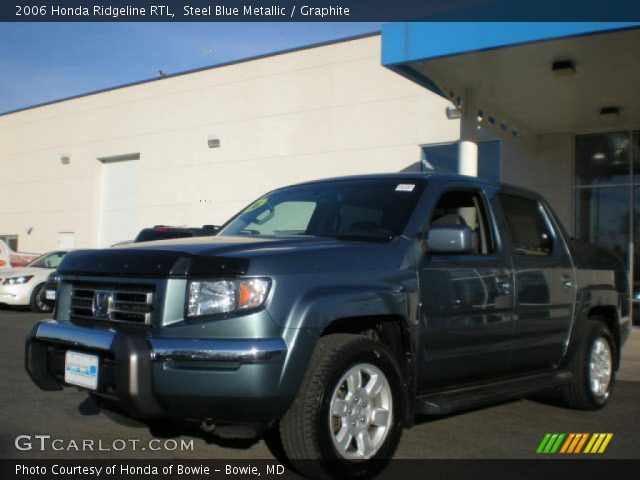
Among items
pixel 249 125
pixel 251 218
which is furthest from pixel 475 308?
pixel 249 125

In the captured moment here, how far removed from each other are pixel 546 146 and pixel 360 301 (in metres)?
12.5

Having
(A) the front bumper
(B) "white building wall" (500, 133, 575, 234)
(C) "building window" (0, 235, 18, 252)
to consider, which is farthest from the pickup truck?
(C) "building window" (0, 235, 18, 252)

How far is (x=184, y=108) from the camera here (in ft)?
72.6

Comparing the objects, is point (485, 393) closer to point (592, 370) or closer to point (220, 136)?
point (592, 370)

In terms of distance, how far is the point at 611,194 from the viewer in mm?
14438

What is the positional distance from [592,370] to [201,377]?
12.8ft

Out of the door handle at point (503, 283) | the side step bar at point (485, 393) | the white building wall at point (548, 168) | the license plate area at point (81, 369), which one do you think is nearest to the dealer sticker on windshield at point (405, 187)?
the door handle at point (503, 283)

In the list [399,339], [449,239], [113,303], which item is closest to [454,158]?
[449,239]

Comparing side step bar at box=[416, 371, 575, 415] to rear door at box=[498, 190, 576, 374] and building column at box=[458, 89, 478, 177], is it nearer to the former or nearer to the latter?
rear door at box=[498, 190, 576, 374]

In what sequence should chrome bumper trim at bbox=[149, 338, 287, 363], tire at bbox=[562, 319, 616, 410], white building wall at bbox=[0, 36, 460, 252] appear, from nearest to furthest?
chrome bumper trim at bbox=[149, 338, 287, 363], tire at bbox=[562, 319, 616, 410], white building wall at bbox=[0, 36, 460, 252]

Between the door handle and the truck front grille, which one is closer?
the truck front grille

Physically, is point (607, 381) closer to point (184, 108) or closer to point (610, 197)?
point (610, 197)

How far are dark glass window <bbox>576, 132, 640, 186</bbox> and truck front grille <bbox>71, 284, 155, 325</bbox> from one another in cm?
1272

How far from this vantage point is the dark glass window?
47.0ft
